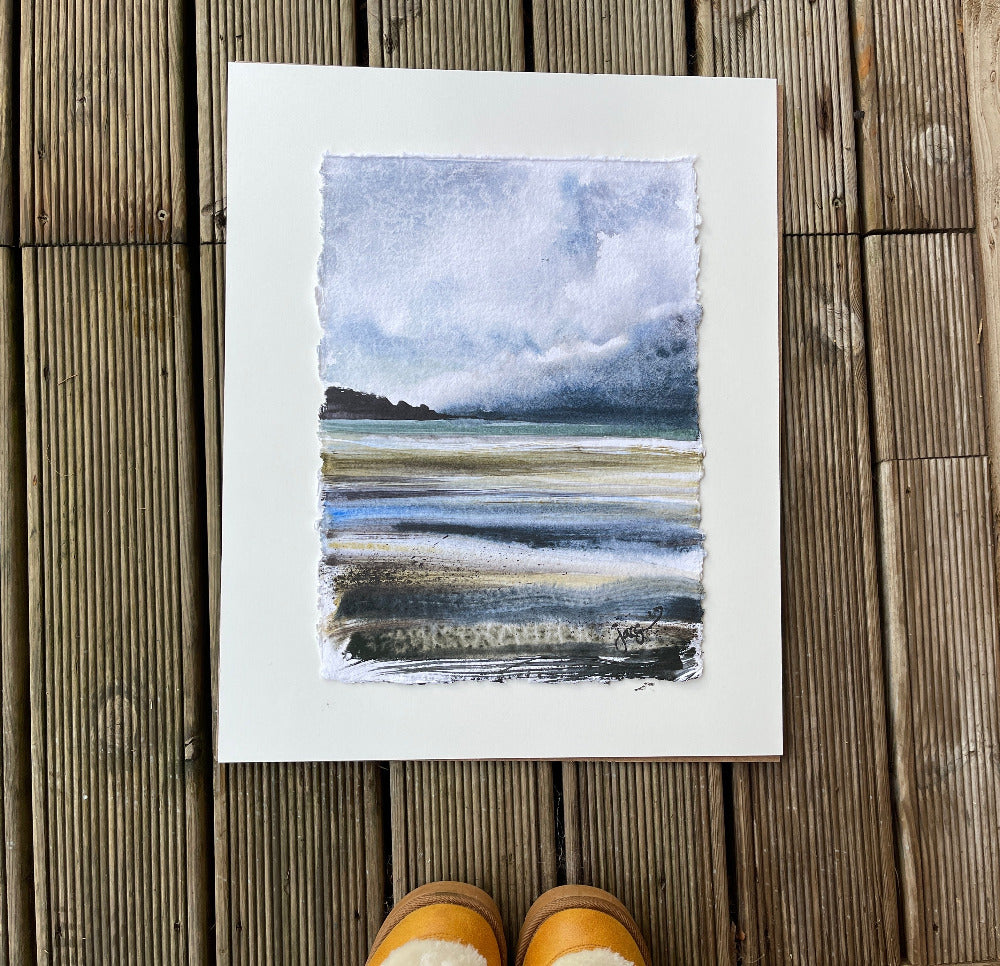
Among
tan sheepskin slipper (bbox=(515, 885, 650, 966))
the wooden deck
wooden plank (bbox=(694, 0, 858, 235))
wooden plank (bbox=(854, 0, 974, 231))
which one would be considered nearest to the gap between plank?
the wooden deck

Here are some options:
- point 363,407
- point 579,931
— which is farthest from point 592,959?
point 363,407

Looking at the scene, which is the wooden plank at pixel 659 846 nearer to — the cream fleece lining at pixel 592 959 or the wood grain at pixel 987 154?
the cream fleece lining at pixel 592 959

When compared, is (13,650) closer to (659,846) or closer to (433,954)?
(433,954)

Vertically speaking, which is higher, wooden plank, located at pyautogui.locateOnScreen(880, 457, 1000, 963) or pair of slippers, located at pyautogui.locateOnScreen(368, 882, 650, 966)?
wooden plank, located at pyautogui.locateOnScreen(880, 457, 1000, 963)

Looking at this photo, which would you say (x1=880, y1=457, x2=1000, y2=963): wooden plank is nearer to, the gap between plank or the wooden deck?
the wooden deck
